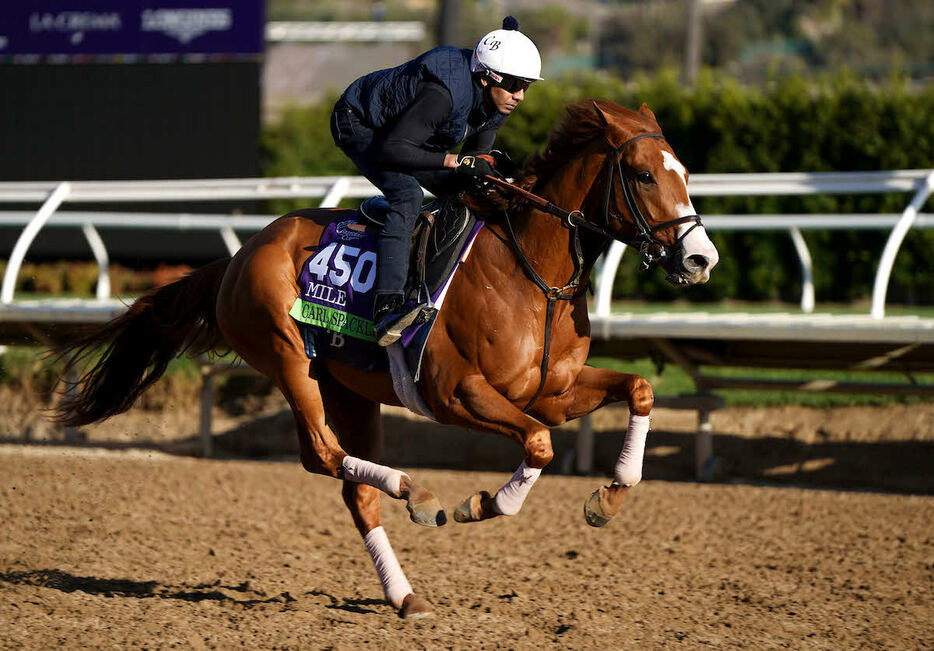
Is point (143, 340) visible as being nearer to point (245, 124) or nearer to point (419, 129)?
point (419, 129)

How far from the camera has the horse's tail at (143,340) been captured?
5367 millimetres

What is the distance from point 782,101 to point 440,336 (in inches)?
374

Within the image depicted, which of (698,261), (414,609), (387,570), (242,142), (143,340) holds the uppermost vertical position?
(698,261)

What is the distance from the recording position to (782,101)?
42.0 feet

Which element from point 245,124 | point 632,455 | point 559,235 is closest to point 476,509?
point 632,455

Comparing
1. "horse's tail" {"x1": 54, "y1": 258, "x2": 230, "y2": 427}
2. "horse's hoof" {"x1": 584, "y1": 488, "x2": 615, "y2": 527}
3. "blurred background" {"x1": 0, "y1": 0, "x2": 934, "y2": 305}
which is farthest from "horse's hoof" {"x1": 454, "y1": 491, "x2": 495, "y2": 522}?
"blurred background" {"x1": 0, "y1": 0, "x2": 934, "y2": 305}

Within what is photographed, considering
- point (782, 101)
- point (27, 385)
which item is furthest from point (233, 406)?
point (782, 101)

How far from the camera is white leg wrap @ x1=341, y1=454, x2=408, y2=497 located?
4223 millimetres

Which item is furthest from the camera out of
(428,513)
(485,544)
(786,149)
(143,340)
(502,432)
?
(786,149)

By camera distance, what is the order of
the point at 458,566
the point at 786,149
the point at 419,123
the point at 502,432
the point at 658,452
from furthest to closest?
1. the point at 786,149
2. the point at 658,452
3. the point at 458,566
4. the point at 419,123
5. the point at 502,432

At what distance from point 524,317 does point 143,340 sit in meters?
2.16

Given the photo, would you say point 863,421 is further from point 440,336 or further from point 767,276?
point 440,336

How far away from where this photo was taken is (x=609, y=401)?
4336mm

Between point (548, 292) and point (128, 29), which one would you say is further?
point (128, 29)
